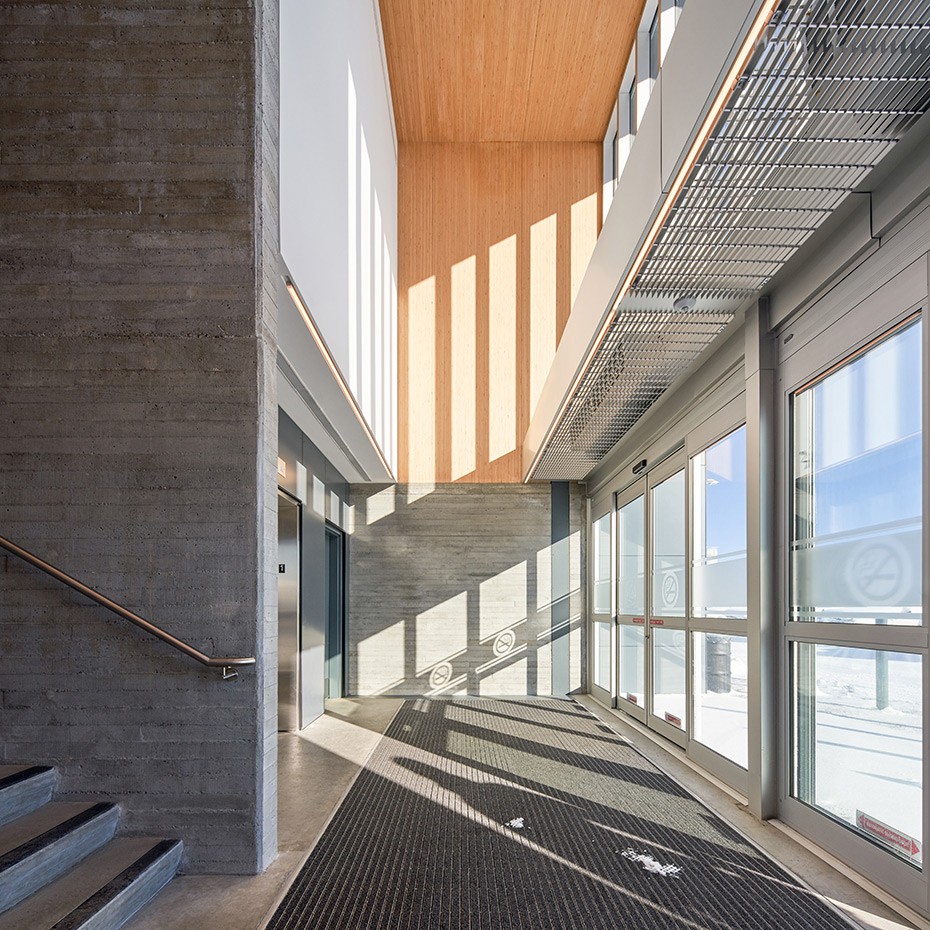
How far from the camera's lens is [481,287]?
1180 centimetres

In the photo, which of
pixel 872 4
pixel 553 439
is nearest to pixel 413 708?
pixel 553 439

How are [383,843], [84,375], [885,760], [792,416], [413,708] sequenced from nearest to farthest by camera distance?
[885,760] < [84,375] < [383,843] < [792,416] < [413,708]

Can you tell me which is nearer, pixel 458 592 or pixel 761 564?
pixel 761 564

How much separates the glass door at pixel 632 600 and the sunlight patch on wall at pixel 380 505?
3.25m

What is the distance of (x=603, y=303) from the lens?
4934 millimetres

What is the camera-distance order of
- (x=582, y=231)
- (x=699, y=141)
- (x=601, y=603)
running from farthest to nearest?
(x=582, y=231)
(x=601, y=603)
(x=699, y=141)

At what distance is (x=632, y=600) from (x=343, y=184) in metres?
5.47

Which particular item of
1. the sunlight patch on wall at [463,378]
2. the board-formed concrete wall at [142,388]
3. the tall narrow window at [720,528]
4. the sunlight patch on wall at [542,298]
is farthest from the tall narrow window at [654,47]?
the board-formed concrete wall at [142,388]

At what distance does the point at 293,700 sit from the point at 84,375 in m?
5.21

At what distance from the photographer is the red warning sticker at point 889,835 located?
3465 millimetres

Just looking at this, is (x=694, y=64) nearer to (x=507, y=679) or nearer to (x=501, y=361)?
(x=501, y=361)

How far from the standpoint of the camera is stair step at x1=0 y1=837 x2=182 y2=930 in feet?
9.54

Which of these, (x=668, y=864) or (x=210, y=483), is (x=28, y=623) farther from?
(x=668, y=864)

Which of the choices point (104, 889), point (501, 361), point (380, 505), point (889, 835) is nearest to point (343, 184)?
point (104, 889)
